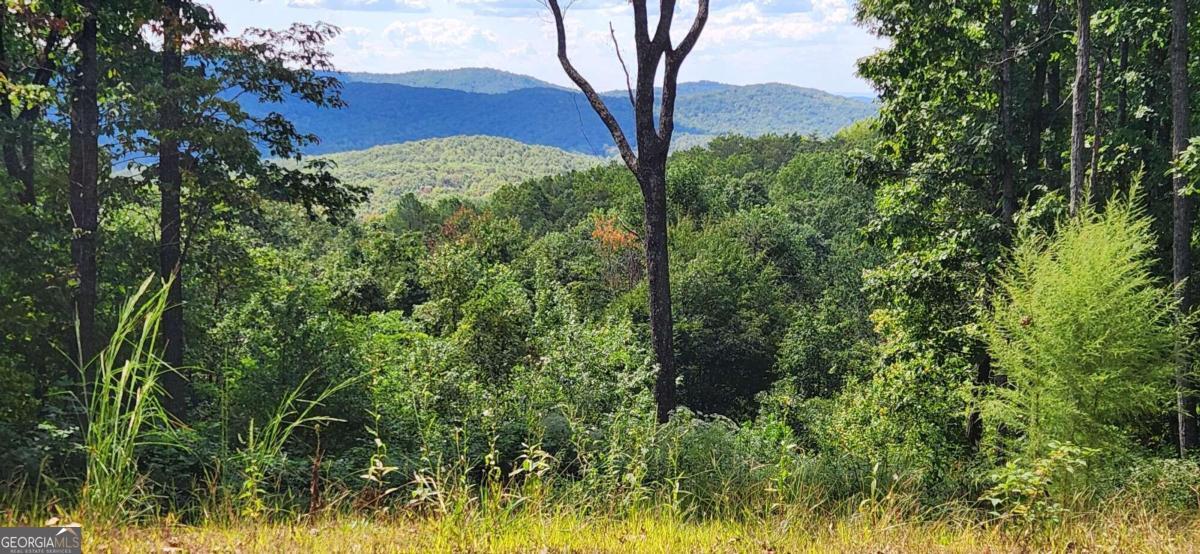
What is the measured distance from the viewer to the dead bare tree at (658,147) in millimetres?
8453

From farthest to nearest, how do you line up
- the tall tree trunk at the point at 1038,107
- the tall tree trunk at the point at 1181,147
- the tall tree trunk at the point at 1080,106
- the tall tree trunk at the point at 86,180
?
the tall tree trunk at the point at 1038,107 < the tall tree trunk at the point at 86,180 < the tall tree trunk at the point at 1080,106 < the tall tree trunk at the point at 1181,147

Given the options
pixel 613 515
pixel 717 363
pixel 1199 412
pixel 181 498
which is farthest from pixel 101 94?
pixel 717 363

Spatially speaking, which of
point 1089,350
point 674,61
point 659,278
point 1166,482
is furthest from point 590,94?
point 1166,482

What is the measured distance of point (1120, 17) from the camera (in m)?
9.39

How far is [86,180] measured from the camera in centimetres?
979

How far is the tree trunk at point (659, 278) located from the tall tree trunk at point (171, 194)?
6.91m

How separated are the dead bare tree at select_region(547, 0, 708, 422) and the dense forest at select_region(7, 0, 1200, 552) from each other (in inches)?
1.6

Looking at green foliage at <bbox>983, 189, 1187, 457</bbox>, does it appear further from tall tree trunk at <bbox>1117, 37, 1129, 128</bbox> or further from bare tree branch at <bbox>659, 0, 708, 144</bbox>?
tall tree trunk at <bbox>1117, 37, 1129, 128</bbox>

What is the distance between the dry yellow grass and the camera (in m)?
2.77

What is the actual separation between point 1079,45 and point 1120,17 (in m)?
0.52

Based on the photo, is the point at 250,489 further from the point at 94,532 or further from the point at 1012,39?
the point at 1012,39

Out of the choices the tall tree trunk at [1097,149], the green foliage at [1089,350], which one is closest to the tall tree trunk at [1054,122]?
the tall tree trunk at [1097,149]

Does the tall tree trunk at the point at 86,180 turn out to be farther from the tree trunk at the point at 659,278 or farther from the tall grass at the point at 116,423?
the tall grass at the point at 116,423

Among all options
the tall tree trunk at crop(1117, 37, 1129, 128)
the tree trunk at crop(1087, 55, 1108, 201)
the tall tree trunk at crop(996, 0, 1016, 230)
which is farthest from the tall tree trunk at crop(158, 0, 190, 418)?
the tall tree trunk at crop(1117, 37, 1129, 128)
